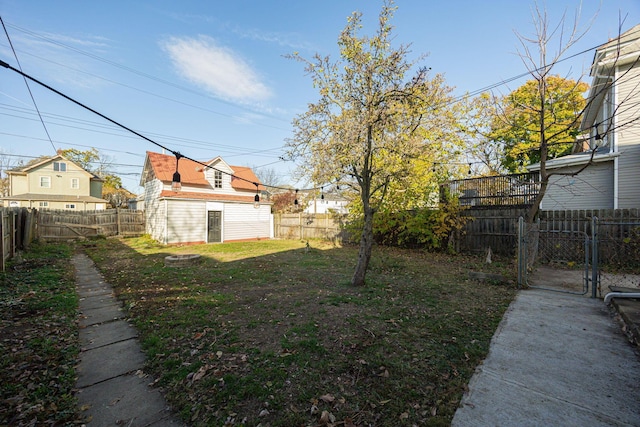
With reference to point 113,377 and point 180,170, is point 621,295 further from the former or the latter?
point 180,170

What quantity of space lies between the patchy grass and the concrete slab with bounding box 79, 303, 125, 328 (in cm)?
13

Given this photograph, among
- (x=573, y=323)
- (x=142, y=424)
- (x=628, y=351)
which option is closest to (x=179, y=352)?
(x=142, y=424)

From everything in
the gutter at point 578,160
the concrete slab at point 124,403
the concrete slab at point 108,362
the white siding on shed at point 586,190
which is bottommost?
the concrete slab at point 108,362

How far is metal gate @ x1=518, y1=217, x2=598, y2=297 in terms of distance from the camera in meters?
5.71

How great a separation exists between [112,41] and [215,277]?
1013cm

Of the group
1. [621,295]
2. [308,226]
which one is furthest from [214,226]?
[621,295]

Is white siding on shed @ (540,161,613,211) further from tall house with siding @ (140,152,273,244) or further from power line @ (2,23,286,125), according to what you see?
power line @ (2,23,286,125)

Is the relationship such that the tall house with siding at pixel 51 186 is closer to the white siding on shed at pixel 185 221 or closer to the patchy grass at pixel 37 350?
the white siding on shed at pixel 185 221

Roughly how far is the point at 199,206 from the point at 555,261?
55.3ft

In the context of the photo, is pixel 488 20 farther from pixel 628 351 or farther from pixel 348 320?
pixel 348 320

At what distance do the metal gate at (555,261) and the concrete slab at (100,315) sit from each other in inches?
328

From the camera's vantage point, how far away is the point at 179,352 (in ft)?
10.7

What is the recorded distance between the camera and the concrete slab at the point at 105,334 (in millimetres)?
3559

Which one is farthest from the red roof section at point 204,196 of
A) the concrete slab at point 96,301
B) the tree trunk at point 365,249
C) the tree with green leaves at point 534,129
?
the tree with green leaves at point 534,129
